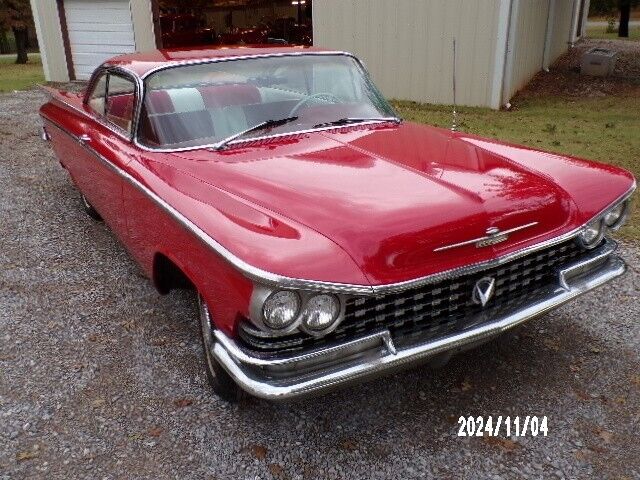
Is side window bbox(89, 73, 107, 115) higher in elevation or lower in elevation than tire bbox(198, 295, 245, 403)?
higher

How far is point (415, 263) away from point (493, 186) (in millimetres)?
629

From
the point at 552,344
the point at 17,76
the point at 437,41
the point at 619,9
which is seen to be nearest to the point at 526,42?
the point at 437,41

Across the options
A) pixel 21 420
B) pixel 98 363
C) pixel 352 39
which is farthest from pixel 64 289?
pixel 352 39

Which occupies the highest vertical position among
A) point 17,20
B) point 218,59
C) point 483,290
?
point 218,59

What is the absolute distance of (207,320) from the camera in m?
2.56

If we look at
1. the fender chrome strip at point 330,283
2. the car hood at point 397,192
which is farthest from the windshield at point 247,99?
the fender chrome strip at point 330,283

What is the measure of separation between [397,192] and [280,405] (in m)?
1.20

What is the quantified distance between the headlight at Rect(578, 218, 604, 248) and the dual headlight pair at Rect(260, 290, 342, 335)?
56.0 inches

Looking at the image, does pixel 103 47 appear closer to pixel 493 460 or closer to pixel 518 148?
pixel 518 148

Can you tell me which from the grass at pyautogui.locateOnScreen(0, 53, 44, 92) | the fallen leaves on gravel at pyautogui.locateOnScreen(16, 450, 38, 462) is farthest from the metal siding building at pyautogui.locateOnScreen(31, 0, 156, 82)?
the fallen leaves on gravel at pyautogui.locateOnScreen(16, 450, 38, 462)

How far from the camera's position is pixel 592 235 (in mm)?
2855

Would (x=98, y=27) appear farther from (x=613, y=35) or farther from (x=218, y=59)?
(x=613, y=35)

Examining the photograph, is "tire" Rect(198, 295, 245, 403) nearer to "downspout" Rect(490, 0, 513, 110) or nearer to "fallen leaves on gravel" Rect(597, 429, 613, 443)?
"fallen leaves on gravel" Rect(597, 429, 613, 443)

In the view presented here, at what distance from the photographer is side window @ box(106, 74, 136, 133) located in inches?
136
